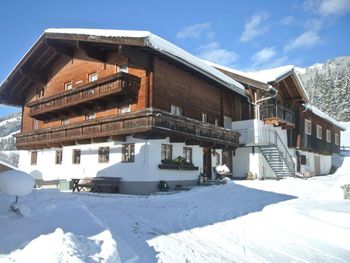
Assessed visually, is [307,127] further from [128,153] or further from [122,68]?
[128,153]

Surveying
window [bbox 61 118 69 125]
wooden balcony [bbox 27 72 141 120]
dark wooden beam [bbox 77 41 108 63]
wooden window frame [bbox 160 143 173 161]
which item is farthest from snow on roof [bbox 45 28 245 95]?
window [bbox 61 118 69 125]

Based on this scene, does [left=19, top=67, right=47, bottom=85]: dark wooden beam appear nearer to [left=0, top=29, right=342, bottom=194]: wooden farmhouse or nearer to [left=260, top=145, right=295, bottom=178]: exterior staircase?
[left=0, top=29, right=342, bottom=194]: wooden farmhouse

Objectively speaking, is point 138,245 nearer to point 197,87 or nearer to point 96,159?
point 96,159

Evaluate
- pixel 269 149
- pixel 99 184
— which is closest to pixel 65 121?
pixel 99 184

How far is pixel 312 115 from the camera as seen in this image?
33.9 metres

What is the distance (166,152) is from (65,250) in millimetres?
12850

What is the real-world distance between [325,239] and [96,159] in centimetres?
1354

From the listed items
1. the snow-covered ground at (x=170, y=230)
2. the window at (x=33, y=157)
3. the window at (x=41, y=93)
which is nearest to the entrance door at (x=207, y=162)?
the snow-covered ground at (x=170, y=230)

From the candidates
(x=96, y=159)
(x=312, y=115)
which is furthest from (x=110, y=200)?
(x=312, y=115)

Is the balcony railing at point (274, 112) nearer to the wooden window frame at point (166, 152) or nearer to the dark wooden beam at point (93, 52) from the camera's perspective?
the wooden window frame at point (166, 152)

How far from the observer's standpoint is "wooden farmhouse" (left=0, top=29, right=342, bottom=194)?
16.6m

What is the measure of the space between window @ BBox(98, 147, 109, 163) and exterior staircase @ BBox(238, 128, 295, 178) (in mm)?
10278

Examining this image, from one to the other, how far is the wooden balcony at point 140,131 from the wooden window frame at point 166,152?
0.58 m

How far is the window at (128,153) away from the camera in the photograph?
1717 centimetres
